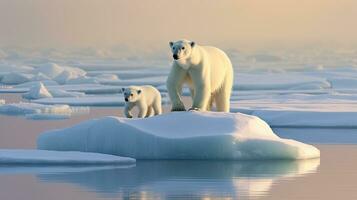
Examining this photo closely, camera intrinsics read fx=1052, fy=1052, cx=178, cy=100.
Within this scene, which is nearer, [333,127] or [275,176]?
[275,176]

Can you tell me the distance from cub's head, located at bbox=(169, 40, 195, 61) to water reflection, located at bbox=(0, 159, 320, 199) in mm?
1204

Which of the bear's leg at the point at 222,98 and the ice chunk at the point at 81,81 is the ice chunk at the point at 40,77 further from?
the bear's leg at the point at 222,98

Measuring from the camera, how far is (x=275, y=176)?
400 inches

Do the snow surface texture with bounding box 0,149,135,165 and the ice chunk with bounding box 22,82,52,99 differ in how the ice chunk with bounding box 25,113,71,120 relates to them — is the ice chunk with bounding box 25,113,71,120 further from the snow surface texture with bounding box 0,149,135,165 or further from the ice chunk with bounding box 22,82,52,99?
the snow surface texture with bounding box 0,149,135,165

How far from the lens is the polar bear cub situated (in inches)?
517

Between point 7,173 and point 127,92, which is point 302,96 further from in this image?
point 7,173

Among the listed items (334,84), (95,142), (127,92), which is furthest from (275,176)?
(334,84)

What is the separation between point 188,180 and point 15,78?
28.3 meters

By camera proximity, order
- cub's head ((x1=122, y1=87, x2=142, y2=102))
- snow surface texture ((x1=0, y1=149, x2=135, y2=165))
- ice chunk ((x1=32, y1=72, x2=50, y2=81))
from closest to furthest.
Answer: snow surface texture ((x1=0, y1=149, x2=135, y2=165)), cub's head ((x1=122, y1=87, x2=142, y2=102)), ice chunk ((x1=32, y1=72, x2=50, y2=81))

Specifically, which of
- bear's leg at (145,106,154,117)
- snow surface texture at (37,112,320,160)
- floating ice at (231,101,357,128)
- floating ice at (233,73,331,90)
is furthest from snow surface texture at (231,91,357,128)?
floating ice at (233,73,331,90)

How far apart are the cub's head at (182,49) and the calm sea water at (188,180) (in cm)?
120

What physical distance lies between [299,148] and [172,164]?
155 cm

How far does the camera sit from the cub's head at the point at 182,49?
11539 millimetres

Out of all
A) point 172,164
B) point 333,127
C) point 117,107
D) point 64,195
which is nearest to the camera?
point 64,195
